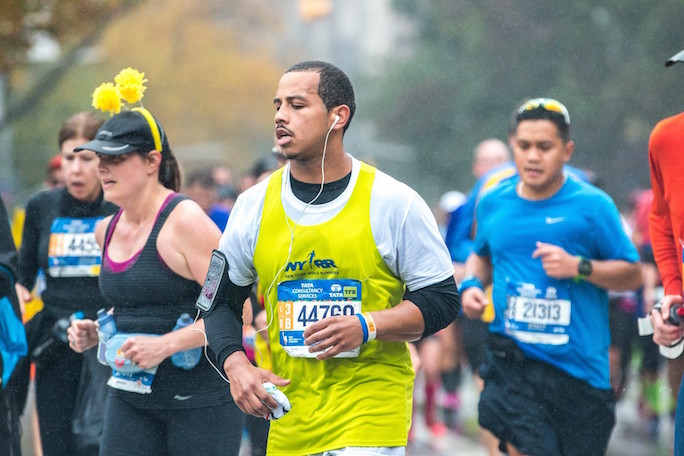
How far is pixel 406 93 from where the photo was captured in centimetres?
4284

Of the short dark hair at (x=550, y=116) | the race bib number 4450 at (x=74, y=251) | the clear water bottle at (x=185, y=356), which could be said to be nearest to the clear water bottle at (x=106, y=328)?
the clear water bottle at (x=185, y=356)

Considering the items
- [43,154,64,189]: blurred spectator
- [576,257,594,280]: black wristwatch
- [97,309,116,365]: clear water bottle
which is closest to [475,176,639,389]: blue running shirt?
[576,257,594,280]: black wristwatch

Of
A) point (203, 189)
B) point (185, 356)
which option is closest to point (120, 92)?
point (185, 356)

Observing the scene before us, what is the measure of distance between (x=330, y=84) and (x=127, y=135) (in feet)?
4.58

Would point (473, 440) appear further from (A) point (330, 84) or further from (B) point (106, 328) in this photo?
(A) point (330, 84)

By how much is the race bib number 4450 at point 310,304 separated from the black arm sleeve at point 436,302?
0.22 m

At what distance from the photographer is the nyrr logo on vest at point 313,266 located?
4.45 m

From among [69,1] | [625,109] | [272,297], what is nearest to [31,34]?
[69,1]

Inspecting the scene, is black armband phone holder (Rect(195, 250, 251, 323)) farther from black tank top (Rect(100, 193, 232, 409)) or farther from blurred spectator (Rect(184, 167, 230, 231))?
blurred spectator (Rect(184, 167, 230, 231))

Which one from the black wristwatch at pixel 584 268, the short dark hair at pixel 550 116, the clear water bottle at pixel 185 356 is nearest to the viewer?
the clear water bottle at pixel 185 356

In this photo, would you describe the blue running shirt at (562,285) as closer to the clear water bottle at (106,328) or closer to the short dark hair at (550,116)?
the short dark hair at (550,116)

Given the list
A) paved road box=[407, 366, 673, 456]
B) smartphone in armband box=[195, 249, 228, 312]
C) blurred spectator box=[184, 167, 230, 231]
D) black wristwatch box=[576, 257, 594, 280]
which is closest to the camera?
smartphone in armband box=[195, 249, 228, 312]

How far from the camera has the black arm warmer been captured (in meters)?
4.51

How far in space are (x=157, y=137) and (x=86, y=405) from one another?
60.0 inches
